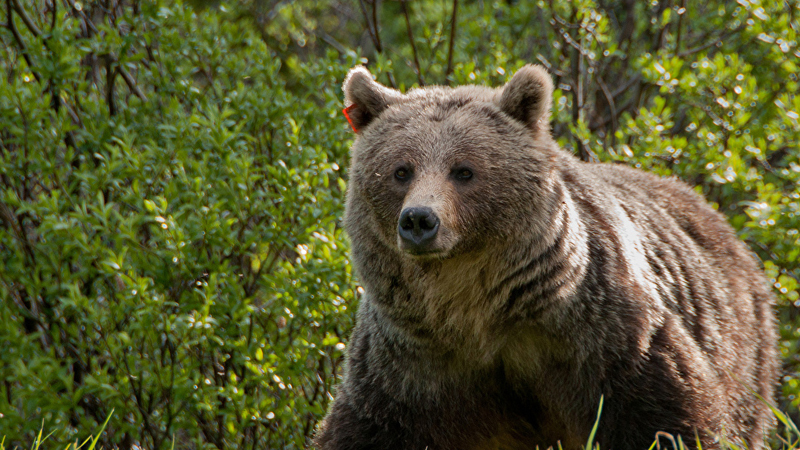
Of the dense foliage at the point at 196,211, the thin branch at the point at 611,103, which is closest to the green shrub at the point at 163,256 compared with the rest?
the dense foliage at the point at 196,211

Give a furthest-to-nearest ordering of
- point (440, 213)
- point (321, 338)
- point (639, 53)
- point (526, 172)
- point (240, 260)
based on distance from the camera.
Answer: point (639, 53)
point (240, 260)
point (321, 338)
point (526, 172)
point (440, 213)

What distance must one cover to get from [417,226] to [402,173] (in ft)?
1.55

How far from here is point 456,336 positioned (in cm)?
393

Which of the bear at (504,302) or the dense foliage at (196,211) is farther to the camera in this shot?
the dense foliage at (196,211)

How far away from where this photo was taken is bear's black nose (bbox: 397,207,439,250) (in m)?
3.44

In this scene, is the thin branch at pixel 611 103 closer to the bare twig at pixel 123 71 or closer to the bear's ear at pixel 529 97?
the bear's ear at pixel 529 97

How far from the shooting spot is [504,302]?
3840 millimetres

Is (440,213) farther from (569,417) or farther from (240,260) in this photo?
(240,260)

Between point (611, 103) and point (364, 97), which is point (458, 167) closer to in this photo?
point (364, 97)

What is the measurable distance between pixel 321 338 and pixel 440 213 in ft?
7.82

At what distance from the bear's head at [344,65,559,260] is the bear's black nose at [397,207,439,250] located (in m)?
0.01

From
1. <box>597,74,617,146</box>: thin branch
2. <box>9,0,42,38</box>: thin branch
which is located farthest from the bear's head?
<box>597,74,617,146</box>: thin branch

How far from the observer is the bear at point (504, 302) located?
12.3 feet

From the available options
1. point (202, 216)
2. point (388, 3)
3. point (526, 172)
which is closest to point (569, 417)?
point (526, 172)
